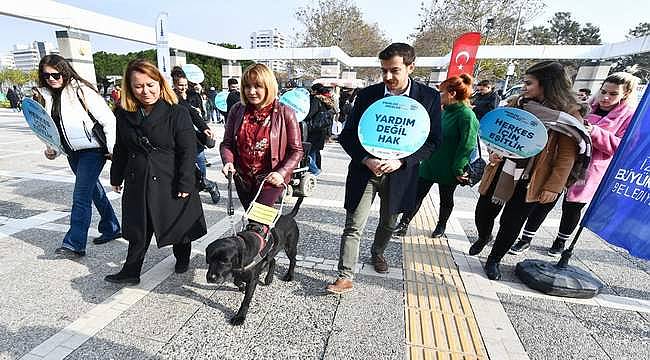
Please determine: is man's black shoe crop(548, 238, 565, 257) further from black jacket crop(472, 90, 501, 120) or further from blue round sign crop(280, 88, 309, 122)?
black jacket crop(472, 90, 501, 120)

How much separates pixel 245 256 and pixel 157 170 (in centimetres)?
105

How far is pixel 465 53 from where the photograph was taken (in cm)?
756

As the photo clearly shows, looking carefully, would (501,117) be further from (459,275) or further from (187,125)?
(187,125)

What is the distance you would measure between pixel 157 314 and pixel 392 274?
2079 millimetres

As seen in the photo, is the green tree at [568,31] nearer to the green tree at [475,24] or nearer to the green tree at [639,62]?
the green tree at [639,62]

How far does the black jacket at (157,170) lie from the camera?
246cm

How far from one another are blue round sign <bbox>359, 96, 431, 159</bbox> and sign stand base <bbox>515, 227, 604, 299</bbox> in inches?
72.0

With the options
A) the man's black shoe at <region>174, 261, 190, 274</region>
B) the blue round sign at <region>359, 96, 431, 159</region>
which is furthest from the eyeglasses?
the blue round sign at <region>359, 96, 431, 159</region>

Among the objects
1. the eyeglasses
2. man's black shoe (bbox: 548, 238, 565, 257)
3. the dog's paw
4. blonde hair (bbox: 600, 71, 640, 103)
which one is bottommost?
the dog's paw

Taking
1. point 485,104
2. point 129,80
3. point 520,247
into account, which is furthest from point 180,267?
point 485,104

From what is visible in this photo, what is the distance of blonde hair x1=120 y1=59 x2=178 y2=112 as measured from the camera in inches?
93.4

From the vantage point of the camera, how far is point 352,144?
268 centimetres

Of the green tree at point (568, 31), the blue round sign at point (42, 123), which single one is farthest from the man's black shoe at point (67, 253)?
the green tree at point (568, 31)

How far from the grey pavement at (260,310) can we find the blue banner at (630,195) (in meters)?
0.70
